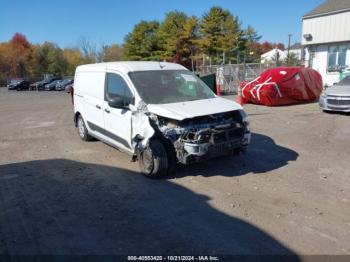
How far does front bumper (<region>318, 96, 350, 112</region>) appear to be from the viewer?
1248 cm

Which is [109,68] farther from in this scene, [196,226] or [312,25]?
[312,25]

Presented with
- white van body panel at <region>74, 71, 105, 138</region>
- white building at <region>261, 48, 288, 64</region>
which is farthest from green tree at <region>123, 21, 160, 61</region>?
white van body panel at <region>74, 71, 105, 138</region>

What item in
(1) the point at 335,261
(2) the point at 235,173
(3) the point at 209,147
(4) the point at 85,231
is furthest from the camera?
(2) the point at 235,173

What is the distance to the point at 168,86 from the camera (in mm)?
7117

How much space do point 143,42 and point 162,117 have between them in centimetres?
5448

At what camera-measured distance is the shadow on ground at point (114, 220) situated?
4.00 meters

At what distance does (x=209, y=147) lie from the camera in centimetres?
600

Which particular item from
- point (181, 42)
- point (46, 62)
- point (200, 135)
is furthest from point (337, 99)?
point (46, 62)

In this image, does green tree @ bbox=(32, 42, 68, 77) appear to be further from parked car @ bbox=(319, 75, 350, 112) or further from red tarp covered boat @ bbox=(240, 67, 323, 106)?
parked car @ bbox=(319, 75, 350, 112)

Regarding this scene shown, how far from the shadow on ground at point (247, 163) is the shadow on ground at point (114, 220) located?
2.66 feet

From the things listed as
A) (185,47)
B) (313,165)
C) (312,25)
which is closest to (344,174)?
(313,165)

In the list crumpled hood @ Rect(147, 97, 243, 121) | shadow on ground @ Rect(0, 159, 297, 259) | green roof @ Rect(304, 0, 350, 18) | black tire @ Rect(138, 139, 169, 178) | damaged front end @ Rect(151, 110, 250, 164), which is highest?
green roof @ Rect(304, 0, 350, 18)

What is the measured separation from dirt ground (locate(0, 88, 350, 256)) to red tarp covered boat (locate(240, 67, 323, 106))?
7.21 metres

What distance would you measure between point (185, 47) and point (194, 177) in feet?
155
